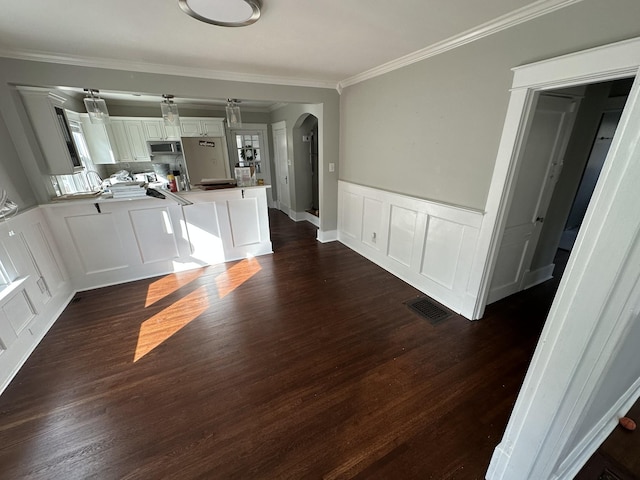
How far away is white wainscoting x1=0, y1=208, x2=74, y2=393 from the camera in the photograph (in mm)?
1992

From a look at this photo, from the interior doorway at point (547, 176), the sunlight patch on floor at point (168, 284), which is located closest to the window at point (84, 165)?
the sunlight patch on floor at point (168, 284)

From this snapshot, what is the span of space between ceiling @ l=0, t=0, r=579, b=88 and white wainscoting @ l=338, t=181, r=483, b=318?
58.7 inches

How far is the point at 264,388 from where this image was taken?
73.5 inches

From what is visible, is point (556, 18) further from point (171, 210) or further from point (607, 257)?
point (171, 210)

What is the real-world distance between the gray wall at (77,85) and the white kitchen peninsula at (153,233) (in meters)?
0.47

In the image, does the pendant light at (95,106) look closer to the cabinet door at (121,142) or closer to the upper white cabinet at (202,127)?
the upper white cabinet at (202,127)

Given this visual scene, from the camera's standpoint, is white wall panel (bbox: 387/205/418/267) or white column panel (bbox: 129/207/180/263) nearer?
white wall panel (bbox: 387/205/418/267)

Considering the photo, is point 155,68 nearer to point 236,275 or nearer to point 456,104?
point 236,275

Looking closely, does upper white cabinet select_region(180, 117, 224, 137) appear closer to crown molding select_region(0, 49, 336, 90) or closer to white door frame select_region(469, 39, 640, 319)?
crown molding select_region(0, 49, 336, 90)

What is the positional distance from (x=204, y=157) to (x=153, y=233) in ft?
8.91

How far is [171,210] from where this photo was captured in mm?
3367

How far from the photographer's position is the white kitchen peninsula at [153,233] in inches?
117

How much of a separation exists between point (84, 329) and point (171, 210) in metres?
1.56

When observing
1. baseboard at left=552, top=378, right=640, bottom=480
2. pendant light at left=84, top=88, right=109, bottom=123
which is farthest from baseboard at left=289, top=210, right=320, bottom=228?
baseboard at left=552, top=378, right=640, bottom=480
